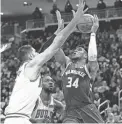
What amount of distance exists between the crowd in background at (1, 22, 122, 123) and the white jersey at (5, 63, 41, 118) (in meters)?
7.15

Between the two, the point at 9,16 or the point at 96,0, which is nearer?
the point at 96,0

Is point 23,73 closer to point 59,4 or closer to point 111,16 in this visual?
point 111,16

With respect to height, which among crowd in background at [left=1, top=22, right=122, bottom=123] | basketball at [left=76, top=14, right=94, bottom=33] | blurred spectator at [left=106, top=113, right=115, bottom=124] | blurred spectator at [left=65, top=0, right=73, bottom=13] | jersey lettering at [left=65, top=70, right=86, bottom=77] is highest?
blurred spectator at [left=65, top=0, right=73, bottom=13]

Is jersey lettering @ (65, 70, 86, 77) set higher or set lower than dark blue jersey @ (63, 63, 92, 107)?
higher

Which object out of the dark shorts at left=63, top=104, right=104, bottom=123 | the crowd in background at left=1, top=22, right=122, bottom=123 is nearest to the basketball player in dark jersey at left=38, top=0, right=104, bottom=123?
the dark shorts at left=63, top=104, right=104, bottom=123

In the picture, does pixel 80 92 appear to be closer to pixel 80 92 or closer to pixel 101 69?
pixel 80 92

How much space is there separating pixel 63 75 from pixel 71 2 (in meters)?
17.3

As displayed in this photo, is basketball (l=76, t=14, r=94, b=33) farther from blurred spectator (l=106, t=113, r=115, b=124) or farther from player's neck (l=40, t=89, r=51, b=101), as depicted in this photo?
blurred spectator (l=106, t=113, r=115, b=124)

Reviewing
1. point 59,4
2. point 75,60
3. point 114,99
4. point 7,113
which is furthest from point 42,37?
point 7,113

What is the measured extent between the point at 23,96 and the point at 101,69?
13.2 m

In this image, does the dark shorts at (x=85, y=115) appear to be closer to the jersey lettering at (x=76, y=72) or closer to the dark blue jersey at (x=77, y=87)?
the dark blue jersey at (x=77, y=87)

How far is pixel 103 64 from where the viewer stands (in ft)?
60.7

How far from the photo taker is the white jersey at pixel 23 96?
17.3 ft

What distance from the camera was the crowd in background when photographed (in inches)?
594
